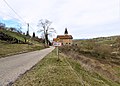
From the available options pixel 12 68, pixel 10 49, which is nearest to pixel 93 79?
pixel 12 68

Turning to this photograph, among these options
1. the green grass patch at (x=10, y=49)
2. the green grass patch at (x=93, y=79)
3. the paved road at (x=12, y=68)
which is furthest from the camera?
the green grass patch at (x=10, y=49)

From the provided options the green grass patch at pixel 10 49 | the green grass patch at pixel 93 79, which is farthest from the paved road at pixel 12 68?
the green grass patch at pixel 10 49

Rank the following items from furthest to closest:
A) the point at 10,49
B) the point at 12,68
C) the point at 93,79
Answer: the point at 10,49 → the point at 12,68 → the point at 93,79

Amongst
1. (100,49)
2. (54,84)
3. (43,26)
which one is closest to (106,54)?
(100,49)

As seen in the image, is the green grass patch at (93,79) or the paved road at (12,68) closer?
the paved road at (12,68)

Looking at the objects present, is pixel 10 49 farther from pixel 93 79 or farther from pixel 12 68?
pixel 93 79

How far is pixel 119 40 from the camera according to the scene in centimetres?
7700

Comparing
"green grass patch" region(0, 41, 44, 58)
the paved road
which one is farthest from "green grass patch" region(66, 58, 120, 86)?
"green grass patch" region(0, 41, 44, 58)

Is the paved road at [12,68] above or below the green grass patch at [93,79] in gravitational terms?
above

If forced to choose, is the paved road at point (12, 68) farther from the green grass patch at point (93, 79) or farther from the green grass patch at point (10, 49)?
the green grass patch at point (10, 49)

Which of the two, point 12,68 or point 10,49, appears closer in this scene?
point 12,68

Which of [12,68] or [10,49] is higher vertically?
[10,49]

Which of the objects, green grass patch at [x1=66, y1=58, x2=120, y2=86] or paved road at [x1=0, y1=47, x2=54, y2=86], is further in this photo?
green grass patch at [x1=66, y1=58, x2=120, y2=86]

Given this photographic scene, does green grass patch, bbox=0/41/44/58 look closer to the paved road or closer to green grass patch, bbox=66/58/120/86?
the paved road
